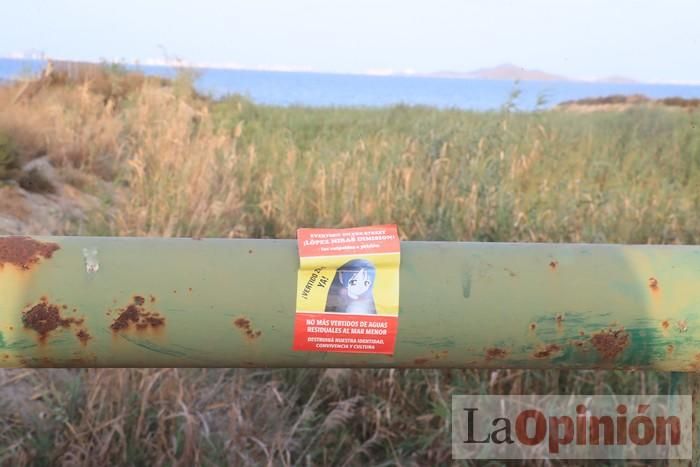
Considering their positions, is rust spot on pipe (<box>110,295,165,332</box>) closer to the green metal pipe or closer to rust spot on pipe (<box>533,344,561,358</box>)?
the green metal pipe

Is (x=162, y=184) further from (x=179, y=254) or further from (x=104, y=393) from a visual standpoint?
(x=179, y=254)

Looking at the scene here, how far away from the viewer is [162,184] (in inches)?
157

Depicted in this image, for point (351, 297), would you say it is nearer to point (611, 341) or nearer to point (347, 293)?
point (347, 293)

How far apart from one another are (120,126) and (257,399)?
4.64m

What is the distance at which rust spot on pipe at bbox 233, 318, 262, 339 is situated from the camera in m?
0.95

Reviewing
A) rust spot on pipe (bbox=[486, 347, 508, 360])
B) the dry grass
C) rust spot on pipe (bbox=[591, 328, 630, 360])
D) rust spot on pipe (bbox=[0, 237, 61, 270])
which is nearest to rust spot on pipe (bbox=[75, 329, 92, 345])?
rust spot on pipe (bbox=[0, 237, 61, 270])

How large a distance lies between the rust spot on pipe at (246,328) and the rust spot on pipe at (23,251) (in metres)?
0.25

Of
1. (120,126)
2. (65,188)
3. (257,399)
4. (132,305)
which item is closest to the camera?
(132,305)

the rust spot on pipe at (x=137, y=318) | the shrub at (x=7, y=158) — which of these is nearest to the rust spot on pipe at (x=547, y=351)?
the rust spot on pipe at (x=137, y=318)

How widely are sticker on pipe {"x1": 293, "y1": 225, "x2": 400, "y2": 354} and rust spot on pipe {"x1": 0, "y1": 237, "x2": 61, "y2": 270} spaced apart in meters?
0.33

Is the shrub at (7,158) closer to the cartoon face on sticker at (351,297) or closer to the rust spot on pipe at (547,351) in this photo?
the cartoon face on sticker at (351,297)

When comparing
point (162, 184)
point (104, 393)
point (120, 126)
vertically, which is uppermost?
point (120, 126)

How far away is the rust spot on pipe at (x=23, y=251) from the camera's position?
36.5 inches

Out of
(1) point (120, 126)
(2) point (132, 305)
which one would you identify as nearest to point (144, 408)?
(2) point (132, 305)
